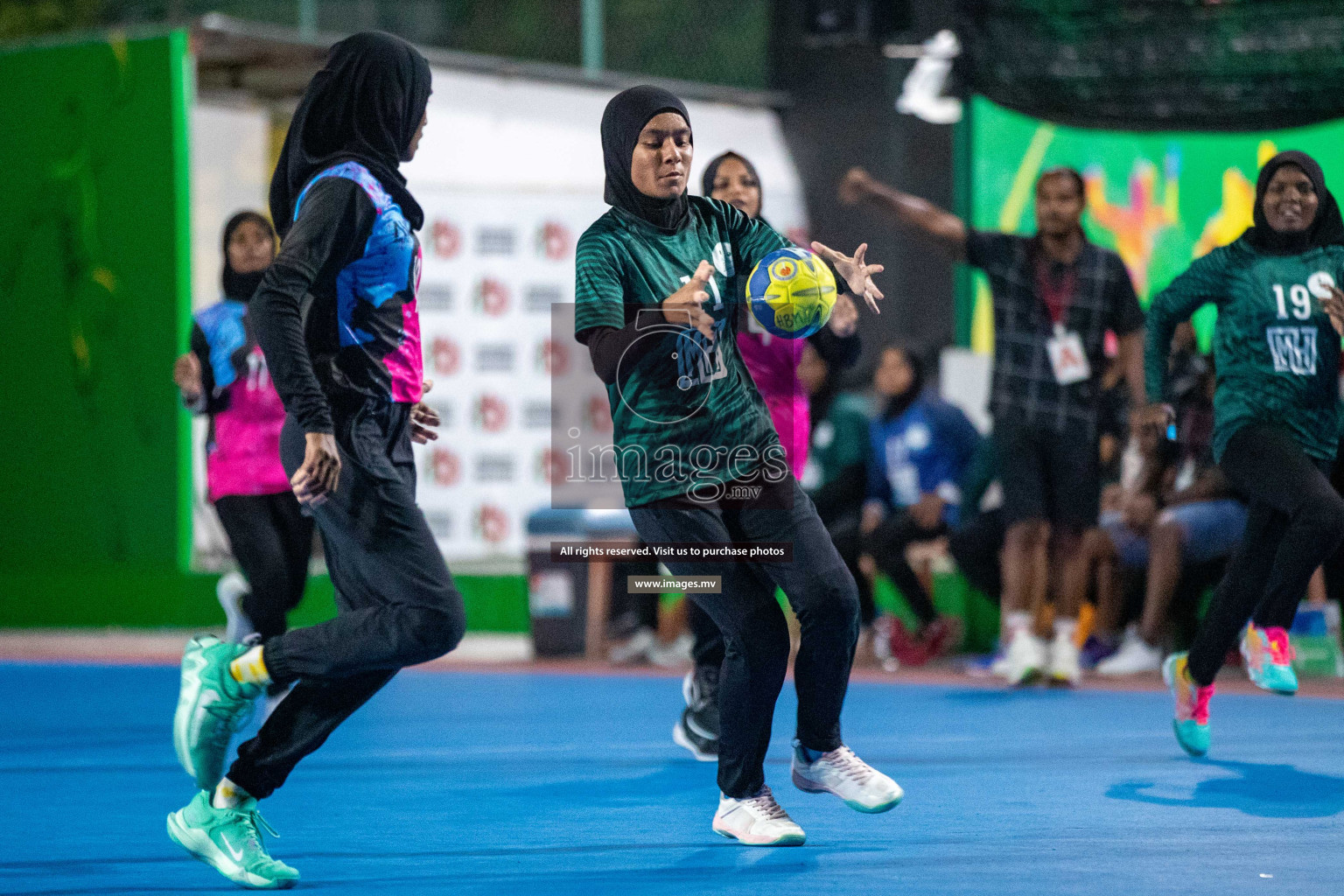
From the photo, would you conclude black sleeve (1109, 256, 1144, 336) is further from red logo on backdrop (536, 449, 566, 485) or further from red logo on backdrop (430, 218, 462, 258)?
red logo on backdrop (430, 218, 462, 258)

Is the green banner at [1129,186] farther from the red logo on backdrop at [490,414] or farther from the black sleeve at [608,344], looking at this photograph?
the black sleeve at [608,344]

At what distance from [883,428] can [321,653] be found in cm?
599

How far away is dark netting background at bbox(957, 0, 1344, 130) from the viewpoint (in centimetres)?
923

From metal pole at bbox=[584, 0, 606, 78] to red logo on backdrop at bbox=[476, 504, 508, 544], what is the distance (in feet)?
12.8

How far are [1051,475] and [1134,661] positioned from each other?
1079 mm

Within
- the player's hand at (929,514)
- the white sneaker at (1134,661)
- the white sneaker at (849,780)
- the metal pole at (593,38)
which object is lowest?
the white sneaker at (1134,661)

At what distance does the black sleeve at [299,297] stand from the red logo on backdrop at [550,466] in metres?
7.08

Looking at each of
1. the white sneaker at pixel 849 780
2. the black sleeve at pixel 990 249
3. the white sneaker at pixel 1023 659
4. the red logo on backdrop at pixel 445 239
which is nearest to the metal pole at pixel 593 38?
the red logo on backdrop at pixel 445 239

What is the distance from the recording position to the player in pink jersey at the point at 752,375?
19.2 feet

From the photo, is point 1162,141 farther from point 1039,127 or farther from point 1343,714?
point 1343,714

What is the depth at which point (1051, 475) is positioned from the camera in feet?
26.8

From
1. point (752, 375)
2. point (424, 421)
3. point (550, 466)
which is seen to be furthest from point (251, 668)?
point (550, 466)

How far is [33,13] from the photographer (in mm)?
19109

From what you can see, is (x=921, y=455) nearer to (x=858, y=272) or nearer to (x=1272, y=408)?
(x=1272, y=408)
